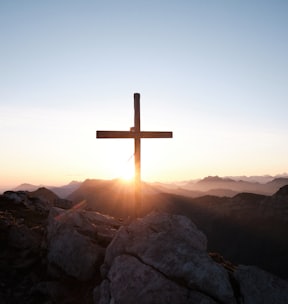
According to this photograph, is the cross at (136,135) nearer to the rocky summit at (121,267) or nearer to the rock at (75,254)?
the rocky summit at (121,267)

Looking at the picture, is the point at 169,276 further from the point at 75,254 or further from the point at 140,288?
the point at 75,254

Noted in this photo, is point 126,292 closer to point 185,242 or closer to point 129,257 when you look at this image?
point 129,257

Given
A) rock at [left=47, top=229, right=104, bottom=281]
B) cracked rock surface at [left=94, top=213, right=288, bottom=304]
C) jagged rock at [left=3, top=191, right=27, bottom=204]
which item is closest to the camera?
cracked rock surface at [left=94, top=213, right=288, bottom=304]

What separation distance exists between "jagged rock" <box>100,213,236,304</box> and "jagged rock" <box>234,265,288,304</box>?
1.55 ft

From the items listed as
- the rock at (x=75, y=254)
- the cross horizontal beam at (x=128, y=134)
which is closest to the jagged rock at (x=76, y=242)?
the rock at (x=75, y=254)

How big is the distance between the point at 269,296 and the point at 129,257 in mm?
4418

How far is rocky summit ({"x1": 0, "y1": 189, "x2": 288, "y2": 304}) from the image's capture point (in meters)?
10.4

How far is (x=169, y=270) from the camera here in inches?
425

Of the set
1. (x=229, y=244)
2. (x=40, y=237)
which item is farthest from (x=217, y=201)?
(x=40, y=237)

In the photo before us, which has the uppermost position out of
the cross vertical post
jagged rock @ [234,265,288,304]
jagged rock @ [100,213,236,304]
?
the cross vertical post

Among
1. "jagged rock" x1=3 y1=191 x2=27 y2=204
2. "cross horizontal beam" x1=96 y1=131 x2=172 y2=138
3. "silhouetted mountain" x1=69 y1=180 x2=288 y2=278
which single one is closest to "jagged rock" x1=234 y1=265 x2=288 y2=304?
"cross horizontal beam" x1=96 y1=131 x2=172 y2=138

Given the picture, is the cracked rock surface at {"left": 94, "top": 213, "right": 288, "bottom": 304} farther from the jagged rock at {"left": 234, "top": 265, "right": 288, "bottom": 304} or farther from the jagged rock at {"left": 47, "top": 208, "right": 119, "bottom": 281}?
the jagged rock at {"left": 47, "top": 208, "right": 119, "bottom": 281}

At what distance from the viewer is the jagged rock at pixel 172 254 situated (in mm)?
10398

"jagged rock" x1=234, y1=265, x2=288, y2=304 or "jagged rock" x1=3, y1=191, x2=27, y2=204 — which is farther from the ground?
"jagged rock" x1=3, y1=191, x2=27, y2=204
